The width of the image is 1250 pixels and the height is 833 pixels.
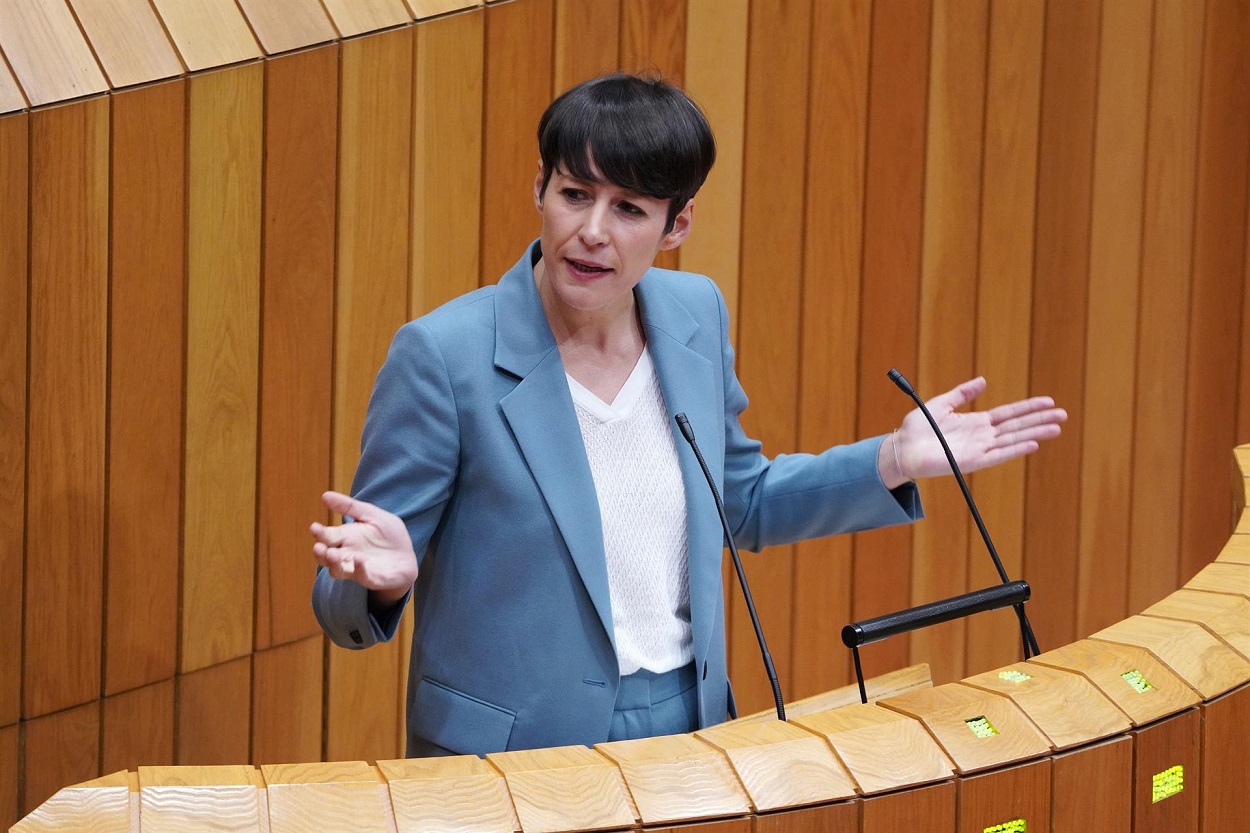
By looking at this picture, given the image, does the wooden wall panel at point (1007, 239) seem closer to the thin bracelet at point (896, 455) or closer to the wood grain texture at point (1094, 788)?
the thin bracelet at point (896, 455)

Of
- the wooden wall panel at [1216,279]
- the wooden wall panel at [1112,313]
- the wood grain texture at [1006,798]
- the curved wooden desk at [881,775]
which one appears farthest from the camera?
the wooden wall panel at [1216,279]

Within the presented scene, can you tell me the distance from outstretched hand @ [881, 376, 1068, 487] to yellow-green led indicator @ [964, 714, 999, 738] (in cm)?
52

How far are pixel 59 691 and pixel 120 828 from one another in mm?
1395

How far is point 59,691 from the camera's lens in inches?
94.7

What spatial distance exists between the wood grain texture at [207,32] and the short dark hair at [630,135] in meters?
0.94

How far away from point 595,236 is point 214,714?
137 centimetres

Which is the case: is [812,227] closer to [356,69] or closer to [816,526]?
[356,69]

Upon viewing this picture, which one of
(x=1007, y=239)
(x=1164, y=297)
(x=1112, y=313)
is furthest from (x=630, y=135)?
(x=1164, y=297)

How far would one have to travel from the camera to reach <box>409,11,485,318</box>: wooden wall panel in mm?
2748

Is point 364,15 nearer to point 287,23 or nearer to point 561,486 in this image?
point 287,23

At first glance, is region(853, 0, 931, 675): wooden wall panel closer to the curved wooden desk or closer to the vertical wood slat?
the vertical wood slat

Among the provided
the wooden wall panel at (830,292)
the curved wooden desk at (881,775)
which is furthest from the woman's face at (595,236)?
the wooden wall panel at (830,292)

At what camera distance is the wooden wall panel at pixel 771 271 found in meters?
3.23

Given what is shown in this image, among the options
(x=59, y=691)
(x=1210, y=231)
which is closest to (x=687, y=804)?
(x=59, y=691)
